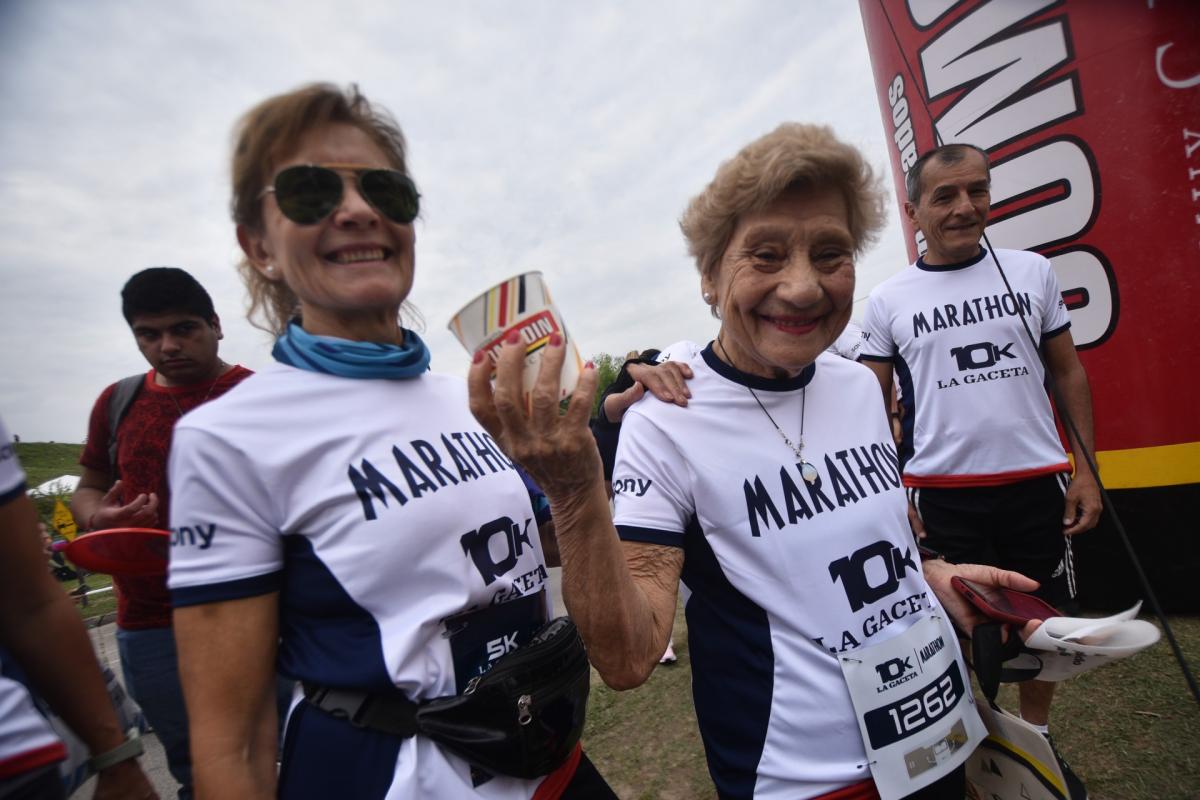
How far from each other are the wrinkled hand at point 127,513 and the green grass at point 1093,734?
2.35 meters

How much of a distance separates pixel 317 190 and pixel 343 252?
131mm

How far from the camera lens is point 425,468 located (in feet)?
3.79

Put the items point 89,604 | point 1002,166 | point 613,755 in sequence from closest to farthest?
point 613,755 < point 1002,166 < point 89,604

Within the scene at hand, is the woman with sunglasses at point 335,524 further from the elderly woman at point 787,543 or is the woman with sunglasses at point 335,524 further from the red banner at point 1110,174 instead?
the red banner at point 1110,174

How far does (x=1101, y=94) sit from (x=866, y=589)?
3774 millimetres

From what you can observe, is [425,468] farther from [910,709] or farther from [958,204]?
[958,204]

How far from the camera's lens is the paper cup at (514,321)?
88cm

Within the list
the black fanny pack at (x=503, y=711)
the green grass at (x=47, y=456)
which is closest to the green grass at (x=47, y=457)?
the green grass at (x=47, y=456)

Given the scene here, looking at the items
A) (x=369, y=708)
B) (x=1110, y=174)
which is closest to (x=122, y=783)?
(x=369, y=708)

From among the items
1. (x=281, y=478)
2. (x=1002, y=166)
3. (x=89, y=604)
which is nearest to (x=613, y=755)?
(x=281, y=478)

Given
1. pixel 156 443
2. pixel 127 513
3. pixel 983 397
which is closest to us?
pixel 127 513

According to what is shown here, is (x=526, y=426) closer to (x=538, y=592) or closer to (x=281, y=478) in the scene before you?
(x=281, y=478)

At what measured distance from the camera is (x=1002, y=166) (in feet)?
11.8

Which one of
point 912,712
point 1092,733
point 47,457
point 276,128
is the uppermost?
point 47,457
